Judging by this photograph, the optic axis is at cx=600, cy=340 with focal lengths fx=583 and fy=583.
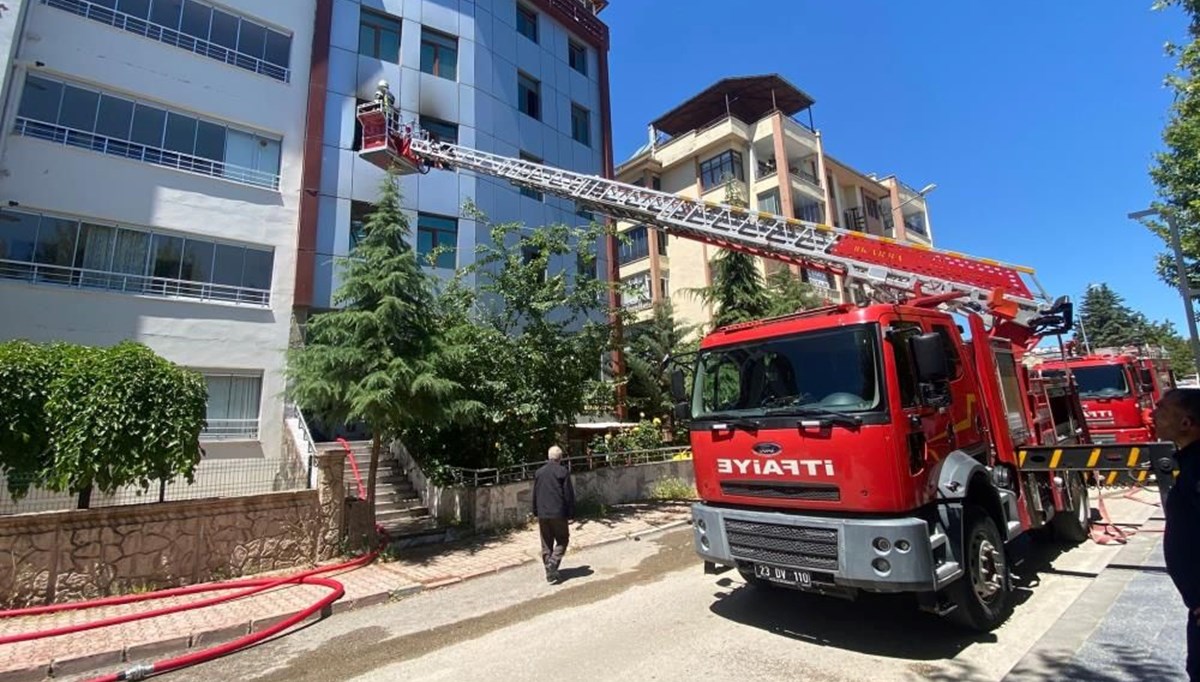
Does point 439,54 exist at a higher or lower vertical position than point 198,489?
higher

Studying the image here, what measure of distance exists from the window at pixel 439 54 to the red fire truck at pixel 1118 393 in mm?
19507

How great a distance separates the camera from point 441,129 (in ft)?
64.3

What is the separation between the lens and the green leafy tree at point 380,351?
948 centimetres

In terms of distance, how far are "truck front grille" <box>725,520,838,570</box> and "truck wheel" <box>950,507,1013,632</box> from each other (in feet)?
3.84

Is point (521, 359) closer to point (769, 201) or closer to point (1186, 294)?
point (1186, 294)

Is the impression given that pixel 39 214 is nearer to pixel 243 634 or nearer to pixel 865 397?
pixel 243 634

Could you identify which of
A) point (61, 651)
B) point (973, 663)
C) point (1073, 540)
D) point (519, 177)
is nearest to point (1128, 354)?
point (1073, 540)

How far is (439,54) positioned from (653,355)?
1418cm

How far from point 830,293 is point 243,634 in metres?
29.6

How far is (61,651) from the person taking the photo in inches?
234

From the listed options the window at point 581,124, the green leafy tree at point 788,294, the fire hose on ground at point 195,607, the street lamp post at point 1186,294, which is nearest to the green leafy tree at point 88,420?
the fire hose on ground at point 195,607

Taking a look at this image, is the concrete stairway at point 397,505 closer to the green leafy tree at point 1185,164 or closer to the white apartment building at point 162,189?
the white apartment building at point 162,189

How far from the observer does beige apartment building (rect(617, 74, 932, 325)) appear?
31.5 m

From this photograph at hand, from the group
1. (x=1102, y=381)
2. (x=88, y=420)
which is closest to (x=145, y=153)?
(x=88, y=420)
